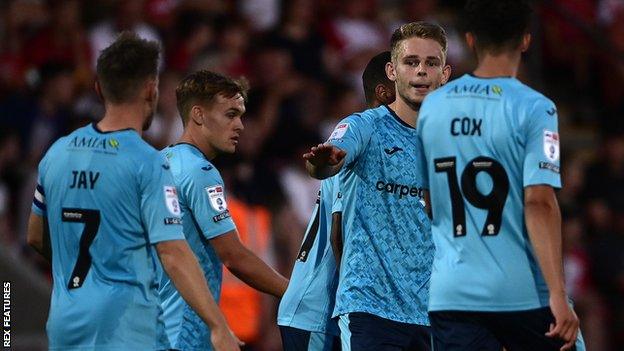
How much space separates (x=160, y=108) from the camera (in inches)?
501

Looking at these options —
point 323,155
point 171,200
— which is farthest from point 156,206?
point 323,155

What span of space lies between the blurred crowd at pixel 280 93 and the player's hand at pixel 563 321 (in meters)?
6.29

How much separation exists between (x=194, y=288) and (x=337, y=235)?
148cm

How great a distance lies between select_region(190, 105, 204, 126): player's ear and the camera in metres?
7.51

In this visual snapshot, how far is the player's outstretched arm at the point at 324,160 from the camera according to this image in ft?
21.8

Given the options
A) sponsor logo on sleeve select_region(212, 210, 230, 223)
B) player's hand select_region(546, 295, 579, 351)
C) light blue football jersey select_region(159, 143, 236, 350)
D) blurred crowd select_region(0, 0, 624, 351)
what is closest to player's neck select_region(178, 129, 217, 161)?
light blue football jersey select_region(159, 143, 236, 350)

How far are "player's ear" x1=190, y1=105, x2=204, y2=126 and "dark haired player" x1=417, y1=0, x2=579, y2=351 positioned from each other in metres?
1.75

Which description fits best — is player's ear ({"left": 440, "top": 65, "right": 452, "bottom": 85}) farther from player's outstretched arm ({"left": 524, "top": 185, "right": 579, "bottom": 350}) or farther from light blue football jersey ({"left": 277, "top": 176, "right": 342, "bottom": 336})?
player's outstretched arm ({"left": 524, "top": 185, "right": 579, "bottom": 350})

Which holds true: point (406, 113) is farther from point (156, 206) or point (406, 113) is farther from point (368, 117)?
point (156, 206)

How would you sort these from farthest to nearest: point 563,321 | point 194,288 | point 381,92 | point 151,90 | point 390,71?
point 381,92, point 390,71, point 151,90, point 194,288, point 563,321

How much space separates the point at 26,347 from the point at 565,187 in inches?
231

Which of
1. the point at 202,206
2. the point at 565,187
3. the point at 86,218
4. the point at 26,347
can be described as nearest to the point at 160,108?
the point at 26,347

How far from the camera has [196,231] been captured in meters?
7.18

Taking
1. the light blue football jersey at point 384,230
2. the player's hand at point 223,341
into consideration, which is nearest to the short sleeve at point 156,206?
the player's hand at point 223,341
